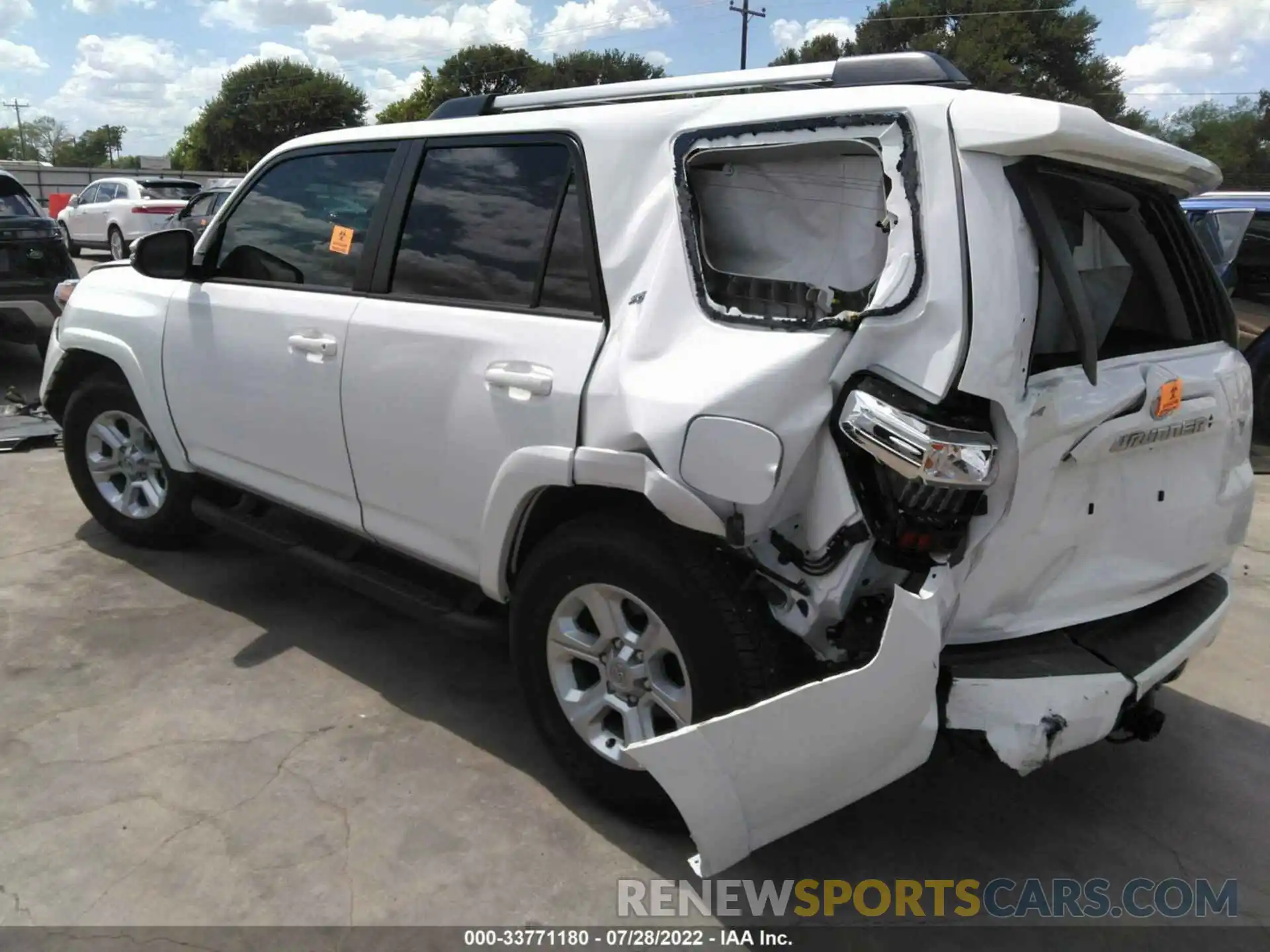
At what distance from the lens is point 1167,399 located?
249 centimetres

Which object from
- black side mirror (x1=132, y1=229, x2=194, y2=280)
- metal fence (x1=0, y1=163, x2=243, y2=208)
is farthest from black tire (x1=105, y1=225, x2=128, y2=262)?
black side mirror (x1=132, y1=229, x2=194, y2=280)

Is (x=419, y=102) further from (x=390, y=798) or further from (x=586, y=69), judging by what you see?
(x=390, y=798)

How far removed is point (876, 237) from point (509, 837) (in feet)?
6.28

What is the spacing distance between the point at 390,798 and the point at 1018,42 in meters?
44.0

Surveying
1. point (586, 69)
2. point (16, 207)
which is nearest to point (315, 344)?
point (16, 207)

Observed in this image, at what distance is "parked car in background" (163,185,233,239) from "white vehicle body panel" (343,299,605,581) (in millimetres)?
14636

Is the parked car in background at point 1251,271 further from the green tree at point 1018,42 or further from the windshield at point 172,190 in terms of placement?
the green tree at point 1018,42

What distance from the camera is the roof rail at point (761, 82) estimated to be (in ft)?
7.82

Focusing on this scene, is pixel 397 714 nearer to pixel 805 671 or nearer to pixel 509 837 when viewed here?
pixel 509 837

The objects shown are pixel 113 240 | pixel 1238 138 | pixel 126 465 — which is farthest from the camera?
pixel 1238 138

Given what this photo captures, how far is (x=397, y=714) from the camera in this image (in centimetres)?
343

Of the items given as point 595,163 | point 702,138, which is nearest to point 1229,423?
point 702,138

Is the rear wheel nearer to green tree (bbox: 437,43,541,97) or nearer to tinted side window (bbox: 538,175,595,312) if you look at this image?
tinted side window (bbox: 538,175,595,312)

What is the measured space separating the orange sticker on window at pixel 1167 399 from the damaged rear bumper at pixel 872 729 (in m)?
0.66
